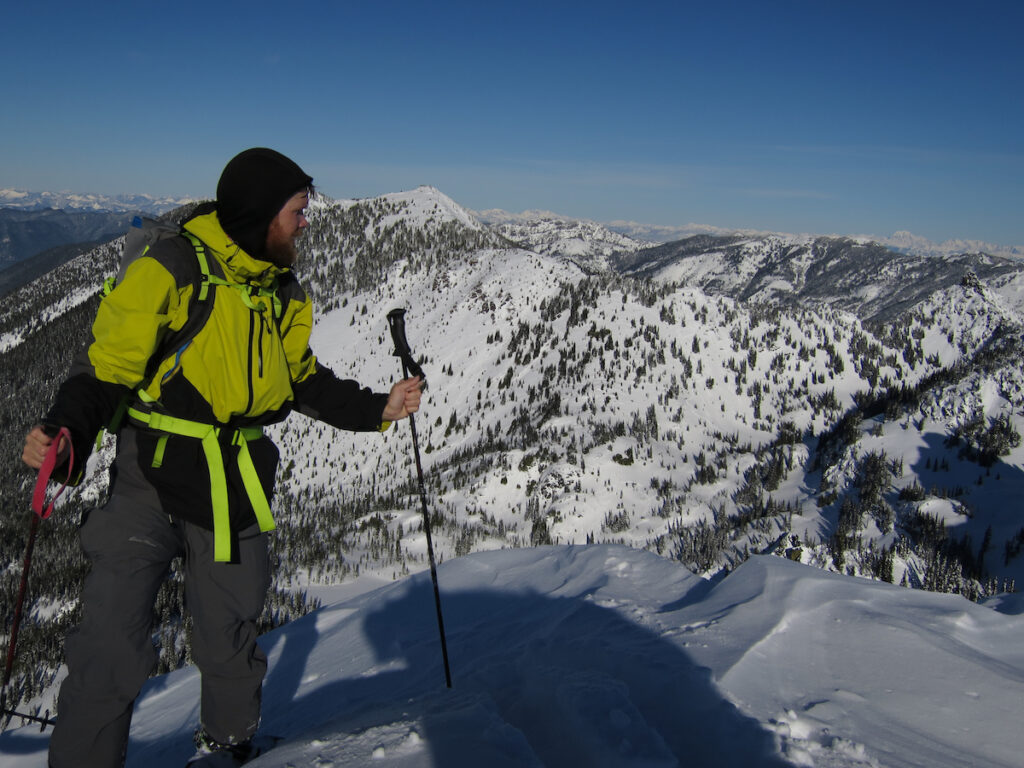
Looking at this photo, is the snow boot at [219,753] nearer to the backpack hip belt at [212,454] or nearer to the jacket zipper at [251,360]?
the backpack hip belt at [212,454]

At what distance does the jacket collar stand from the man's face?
0.10m

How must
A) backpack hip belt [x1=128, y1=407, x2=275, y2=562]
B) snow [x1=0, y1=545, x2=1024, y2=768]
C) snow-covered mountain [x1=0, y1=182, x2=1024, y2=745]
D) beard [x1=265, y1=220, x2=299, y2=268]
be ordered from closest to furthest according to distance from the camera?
snow [x1=0, y1=545, x2=1024, y2=768] → backpack hip belt [x1=128, y1=407, x2=275, y2=562] → beard [x1=265, y1=220, x2=299, y2=268] → snow-covered mountain [x1=0, y1=182, x2=1024, y2=745]

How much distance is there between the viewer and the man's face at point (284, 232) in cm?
325

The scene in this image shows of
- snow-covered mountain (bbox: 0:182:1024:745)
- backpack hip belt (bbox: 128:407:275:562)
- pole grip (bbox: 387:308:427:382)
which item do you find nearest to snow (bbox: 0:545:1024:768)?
backpack hip belt (bbox: 128:407:275:562)

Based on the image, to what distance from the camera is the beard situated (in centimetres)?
325

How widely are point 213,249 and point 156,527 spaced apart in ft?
5.17

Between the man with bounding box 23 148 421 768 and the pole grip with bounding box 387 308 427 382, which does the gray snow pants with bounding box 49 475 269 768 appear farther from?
the pole grip with bounding box 387 308 427 382

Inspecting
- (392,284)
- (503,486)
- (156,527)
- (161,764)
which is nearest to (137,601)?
(156,527)

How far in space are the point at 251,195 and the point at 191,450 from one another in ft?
4.83

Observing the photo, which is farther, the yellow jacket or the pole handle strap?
the yellow jacket

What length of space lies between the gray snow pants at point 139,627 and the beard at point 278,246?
1485mm

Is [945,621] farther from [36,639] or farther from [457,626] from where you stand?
[36,639]

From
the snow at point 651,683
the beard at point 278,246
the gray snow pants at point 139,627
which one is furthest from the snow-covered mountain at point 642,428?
the beard at point 278,246

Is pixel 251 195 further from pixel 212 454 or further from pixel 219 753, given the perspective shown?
pixel 219 753
